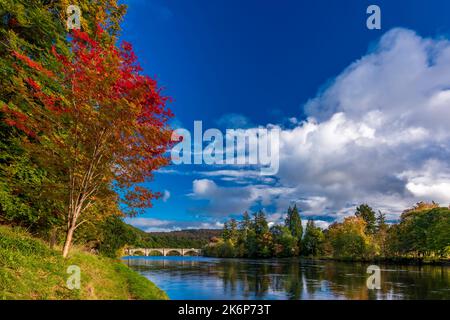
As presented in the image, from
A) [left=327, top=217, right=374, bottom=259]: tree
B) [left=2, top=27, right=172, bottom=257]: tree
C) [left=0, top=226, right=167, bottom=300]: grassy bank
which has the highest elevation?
[left=2, top=27, right=172, bottom=257]: tree

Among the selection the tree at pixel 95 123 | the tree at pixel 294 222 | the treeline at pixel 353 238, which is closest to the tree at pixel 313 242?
the treeline at pixel 353 238

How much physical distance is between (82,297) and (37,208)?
6.55m

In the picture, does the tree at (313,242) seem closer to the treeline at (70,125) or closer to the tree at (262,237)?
the tree at (262,237)

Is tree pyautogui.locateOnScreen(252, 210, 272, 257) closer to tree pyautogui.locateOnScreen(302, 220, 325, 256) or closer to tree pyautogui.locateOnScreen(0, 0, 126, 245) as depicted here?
tree pyautogui.locateOnScreen(302, 220, 325, 256)

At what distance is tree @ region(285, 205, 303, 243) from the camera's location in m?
104

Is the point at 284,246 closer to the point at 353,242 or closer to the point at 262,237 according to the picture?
the point at 262,237

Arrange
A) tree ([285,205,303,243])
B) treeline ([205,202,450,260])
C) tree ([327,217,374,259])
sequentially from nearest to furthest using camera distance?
treeline ([205,202,450,260])
tree ([327,217,374,259])
tree ([285,205,303,243])

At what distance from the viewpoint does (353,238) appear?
68.3 meters

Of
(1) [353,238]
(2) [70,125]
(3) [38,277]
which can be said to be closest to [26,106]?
(2) [70,125]

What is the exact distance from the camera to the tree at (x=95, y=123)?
10.9 metres

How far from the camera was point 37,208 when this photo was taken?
1389cm

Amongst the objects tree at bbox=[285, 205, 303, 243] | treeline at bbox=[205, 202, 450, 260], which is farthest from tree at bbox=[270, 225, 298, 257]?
tree at bbox=[285, 205, 303, 243]

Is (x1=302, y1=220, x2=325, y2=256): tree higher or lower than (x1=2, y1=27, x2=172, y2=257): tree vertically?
lower

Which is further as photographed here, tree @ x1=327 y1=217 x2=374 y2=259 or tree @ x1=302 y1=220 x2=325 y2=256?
tree @ x1=302 y1=220 x2=325 y2=256
